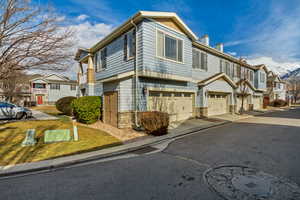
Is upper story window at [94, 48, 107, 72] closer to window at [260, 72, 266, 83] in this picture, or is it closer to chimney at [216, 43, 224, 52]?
chimney at [216, 43, 224, 52]

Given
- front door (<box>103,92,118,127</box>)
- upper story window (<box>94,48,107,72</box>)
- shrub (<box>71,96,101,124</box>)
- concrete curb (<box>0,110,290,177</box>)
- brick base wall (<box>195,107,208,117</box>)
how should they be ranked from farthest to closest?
1. upper story window (<box>94,48,107,72</box>)
2. brick base wall (<box>195,107,208,117</box>)
3. shrub (<box>71,96,101,124</box>)
4. front door (<box>103,92,118,127</box>)
5. concrete curb (<box>0,110,290,177</box>)

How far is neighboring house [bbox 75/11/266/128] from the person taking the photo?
9.34 m

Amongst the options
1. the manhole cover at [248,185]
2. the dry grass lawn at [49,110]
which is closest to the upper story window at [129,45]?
the manhole cover at [248,185]

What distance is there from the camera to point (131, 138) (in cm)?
752

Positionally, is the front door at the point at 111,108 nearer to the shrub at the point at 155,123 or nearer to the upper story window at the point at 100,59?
the shrub at the point at 155,123

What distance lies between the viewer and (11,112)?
11773 millimetres

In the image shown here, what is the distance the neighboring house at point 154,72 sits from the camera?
30.7 ft

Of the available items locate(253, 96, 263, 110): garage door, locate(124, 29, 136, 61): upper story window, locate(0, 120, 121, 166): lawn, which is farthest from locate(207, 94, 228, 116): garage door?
locate(0, 120, 121, 166): lawn

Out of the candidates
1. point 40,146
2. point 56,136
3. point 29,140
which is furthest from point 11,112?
point 40,146

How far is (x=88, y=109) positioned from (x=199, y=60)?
1088 centimetres

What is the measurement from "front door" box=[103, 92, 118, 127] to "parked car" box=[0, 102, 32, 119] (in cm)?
764

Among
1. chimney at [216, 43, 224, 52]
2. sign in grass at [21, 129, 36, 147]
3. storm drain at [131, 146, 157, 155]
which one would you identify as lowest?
storm drain at [131, 146, 157, 155]

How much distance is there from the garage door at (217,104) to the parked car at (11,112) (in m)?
16.8

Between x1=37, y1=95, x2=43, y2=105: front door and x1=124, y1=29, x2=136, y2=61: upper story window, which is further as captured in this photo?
x1=37, y1=95, x2=43, y2=105: front door
